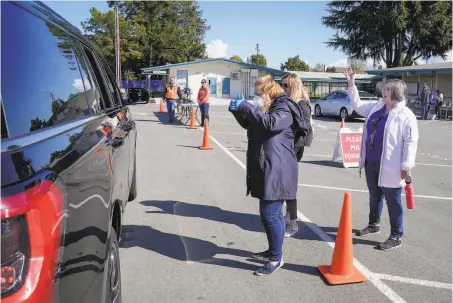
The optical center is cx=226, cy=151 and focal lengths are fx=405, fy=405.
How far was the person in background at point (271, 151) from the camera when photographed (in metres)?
3.53

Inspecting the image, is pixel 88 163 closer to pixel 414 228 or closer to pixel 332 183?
pixel 414 228

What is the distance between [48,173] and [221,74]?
40316 millimetres

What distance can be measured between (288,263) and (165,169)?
4688mm

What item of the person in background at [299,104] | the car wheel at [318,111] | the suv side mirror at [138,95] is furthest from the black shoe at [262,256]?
the car wheel at [318,111]

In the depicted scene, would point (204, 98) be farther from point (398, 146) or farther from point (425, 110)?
point (425, 110)

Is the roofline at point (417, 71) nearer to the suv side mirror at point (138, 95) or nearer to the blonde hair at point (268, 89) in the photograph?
the suv side mirror at point (138, 95)

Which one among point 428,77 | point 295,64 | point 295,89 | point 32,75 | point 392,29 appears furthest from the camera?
point 295,64

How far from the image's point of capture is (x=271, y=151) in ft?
11.8

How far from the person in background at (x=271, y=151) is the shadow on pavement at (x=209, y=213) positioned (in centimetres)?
131

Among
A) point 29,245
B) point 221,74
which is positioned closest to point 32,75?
point 29,245

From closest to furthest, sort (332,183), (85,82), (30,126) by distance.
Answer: (30,126) → (85,82) → (332,183)

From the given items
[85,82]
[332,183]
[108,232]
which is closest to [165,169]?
[332,183]

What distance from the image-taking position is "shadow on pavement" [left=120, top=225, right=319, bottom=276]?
13.1 ft

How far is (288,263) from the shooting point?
13.4 feet
